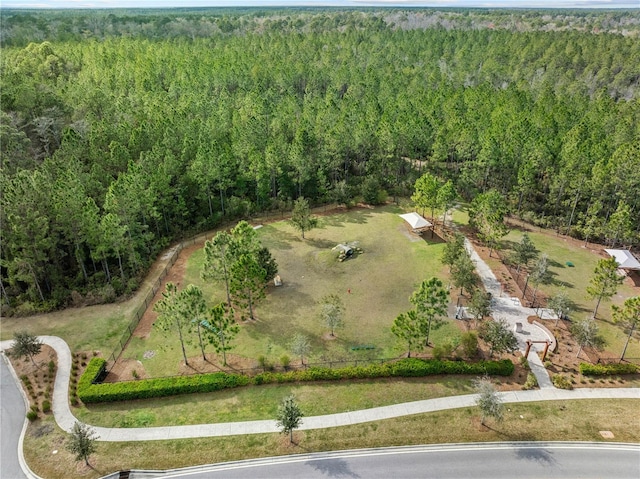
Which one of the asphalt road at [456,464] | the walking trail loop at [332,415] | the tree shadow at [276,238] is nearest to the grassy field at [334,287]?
the tree shadow at [276,238]

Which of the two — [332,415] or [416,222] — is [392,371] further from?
[416,222]

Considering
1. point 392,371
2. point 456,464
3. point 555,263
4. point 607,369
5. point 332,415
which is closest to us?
point 456,464

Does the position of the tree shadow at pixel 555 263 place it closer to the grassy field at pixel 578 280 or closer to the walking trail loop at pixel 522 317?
the grassy field at pixel 578 280

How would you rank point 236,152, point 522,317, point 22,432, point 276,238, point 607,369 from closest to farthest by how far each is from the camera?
1. point 22,432
2. point 607,369
3. point 522,317
4. point 276,238
5. point 236,152

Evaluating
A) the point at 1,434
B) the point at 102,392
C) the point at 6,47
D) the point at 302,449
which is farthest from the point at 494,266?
the point at 6,47

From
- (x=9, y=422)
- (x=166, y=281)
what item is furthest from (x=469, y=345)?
(x=9, y=422)

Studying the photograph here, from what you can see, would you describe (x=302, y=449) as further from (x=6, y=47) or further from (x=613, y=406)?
(x=6, y=47)
